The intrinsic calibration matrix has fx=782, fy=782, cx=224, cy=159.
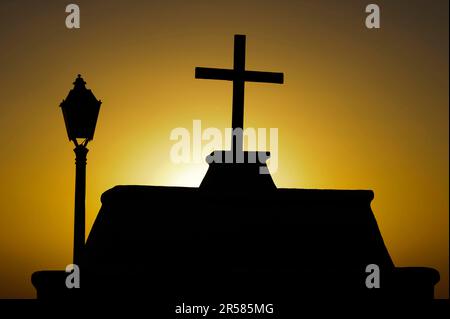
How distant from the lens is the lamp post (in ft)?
32.0

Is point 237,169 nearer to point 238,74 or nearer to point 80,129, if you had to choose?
point 238,74

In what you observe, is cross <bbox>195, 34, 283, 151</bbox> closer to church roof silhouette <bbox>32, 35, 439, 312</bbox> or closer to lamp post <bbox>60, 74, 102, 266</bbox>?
church roof silhouette <bbox>32, 35, 439, 312</bbox>

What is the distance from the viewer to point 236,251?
1051cm

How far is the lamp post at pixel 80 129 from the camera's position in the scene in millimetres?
9750

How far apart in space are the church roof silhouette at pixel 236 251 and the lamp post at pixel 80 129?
585 millimetres

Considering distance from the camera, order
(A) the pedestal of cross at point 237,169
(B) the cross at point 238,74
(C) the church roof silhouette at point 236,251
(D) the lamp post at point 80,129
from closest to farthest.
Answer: (C) the church roof silhouette at point 236,251 < (D) the lamp post at point 80,129 < (A) the pedestal of cross at point 237,169 < (B) the cross at point 238,74

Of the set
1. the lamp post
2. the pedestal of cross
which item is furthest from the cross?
the lamp post

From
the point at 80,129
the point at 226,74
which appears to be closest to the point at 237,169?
the point at 226,74

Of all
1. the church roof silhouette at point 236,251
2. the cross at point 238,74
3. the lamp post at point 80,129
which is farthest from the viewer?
the cross at point 238,74

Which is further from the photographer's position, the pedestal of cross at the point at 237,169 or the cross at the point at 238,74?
the cross at the point at 238,74

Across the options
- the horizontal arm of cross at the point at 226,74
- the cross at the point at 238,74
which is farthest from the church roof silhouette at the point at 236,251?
the horizontal arm of cross at the point at 226,74

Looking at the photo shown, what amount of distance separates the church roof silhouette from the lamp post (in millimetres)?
585

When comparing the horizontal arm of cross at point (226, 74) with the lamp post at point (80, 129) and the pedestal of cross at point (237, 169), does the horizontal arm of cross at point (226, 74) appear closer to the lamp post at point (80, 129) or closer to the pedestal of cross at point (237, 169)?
the pedestal of cross at point (237, 169)
